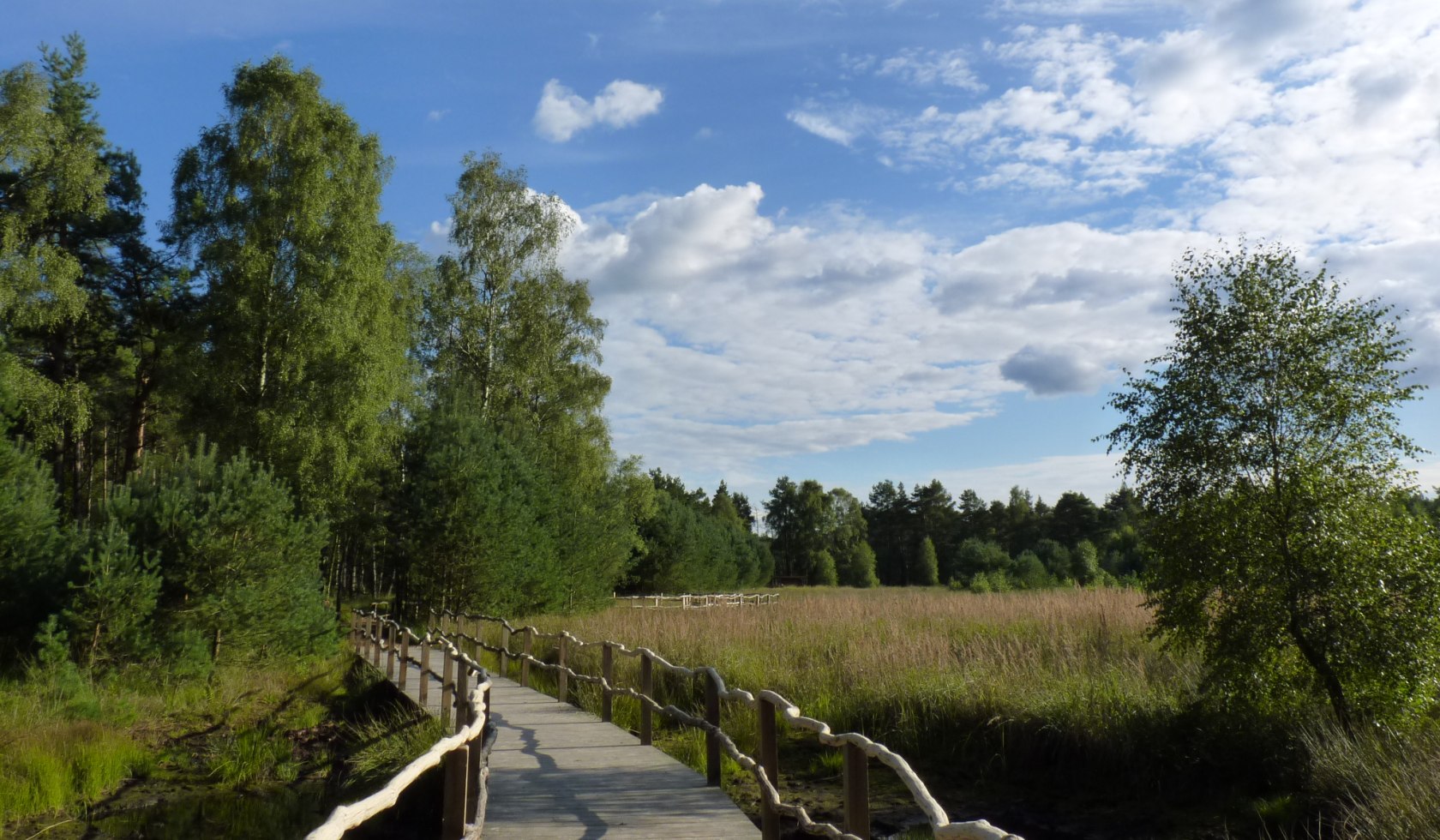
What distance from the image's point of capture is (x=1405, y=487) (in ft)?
30.5

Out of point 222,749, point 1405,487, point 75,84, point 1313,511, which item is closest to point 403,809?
point 222,749

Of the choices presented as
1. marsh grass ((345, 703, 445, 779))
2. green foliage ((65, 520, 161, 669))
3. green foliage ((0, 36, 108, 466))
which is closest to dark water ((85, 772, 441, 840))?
marsh grass ((345, 703, 445, 779))

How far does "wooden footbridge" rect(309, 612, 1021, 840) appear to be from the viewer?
15.4 ft

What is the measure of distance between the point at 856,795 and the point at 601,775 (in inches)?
154

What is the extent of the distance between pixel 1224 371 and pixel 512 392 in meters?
22.6

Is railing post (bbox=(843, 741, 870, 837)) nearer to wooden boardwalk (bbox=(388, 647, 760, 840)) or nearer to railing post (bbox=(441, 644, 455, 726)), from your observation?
wooden boardwalk (bbox=(388, 647, 760, 840))

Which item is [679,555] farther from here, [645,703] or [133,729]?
[645,703]

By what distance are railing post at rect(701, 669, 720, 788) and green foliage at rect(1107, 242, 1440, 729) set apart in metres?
4.93

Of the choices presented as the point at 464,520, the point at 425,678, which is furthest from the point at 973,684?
the point at 464,520

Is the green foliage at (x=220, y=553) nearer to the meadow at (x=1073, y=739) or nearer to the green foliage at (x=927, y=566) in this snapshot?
the meadow at (x=1073, y=739)

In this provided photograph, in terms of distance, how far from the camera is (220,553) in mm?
15969

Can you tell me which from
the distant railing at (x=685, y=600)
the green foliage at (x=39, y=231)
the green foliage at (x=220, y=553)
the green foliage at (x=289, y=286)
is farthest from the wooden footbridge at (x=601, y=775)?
the distant railing at (x=685, y=600)

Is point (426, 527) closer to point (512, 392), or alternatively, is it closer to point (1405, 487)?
point (512, 392)

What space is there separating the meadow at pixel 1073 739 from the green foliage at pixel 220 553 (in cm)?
605
